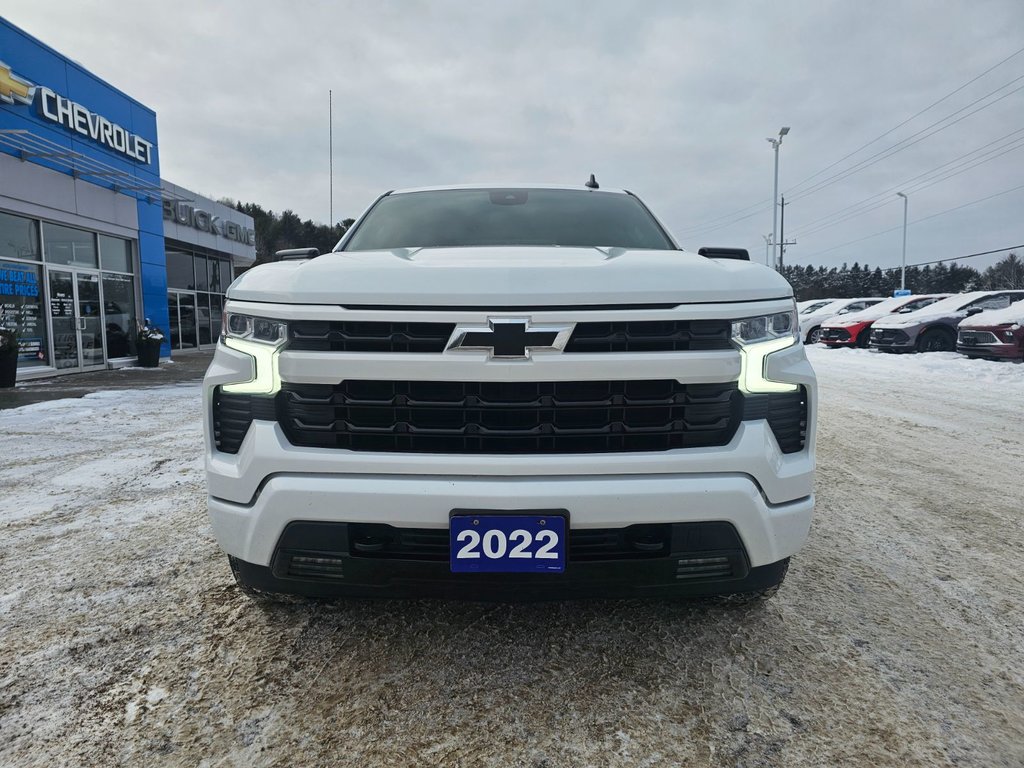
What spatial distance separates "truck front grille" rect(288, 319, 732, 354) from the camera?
5.65ft

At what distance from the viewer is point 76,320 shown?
11.8m

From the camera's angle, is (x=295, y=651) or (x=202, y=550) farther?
(x=202, y=550)

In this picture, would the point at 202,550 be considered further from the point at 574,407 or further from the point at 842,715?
the point at 842,715

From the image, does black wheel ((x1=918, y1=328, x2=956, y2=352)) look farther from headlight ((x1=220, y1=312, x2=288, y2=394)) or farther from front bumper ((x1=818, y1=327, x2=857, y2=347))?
headlight ((x1=220, y1=312, x2=288, y2=394))

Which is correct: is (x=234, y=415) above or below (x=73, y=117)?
below

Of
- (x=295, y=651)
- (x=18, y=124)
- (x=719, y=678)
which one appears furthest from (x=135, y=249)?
(x=719, y=678)

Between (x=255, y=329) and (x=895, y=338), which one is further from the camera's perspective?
(x=895, y=338)

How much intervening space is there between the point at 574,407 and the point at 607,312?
0.29 metres

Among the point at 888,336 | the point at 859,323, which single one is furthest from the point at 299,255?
the point at 859,323

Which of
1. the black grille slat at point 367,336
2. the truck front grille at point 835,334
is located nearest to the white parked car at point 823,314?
the truck front grille at point 835,334

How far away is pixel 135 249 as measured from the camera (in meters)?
13.8

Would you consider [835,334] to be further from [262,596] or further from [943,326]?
[262,596]

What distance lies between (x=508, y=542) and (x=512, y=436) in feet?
0.96

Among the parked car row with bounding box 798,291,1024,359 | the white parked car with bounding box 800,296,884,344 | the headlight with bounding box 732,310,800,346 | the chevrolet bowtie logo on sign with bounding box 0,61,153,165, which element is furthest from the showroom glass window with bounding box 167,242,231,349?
the white parked car with bounding box 800,296,884,344
